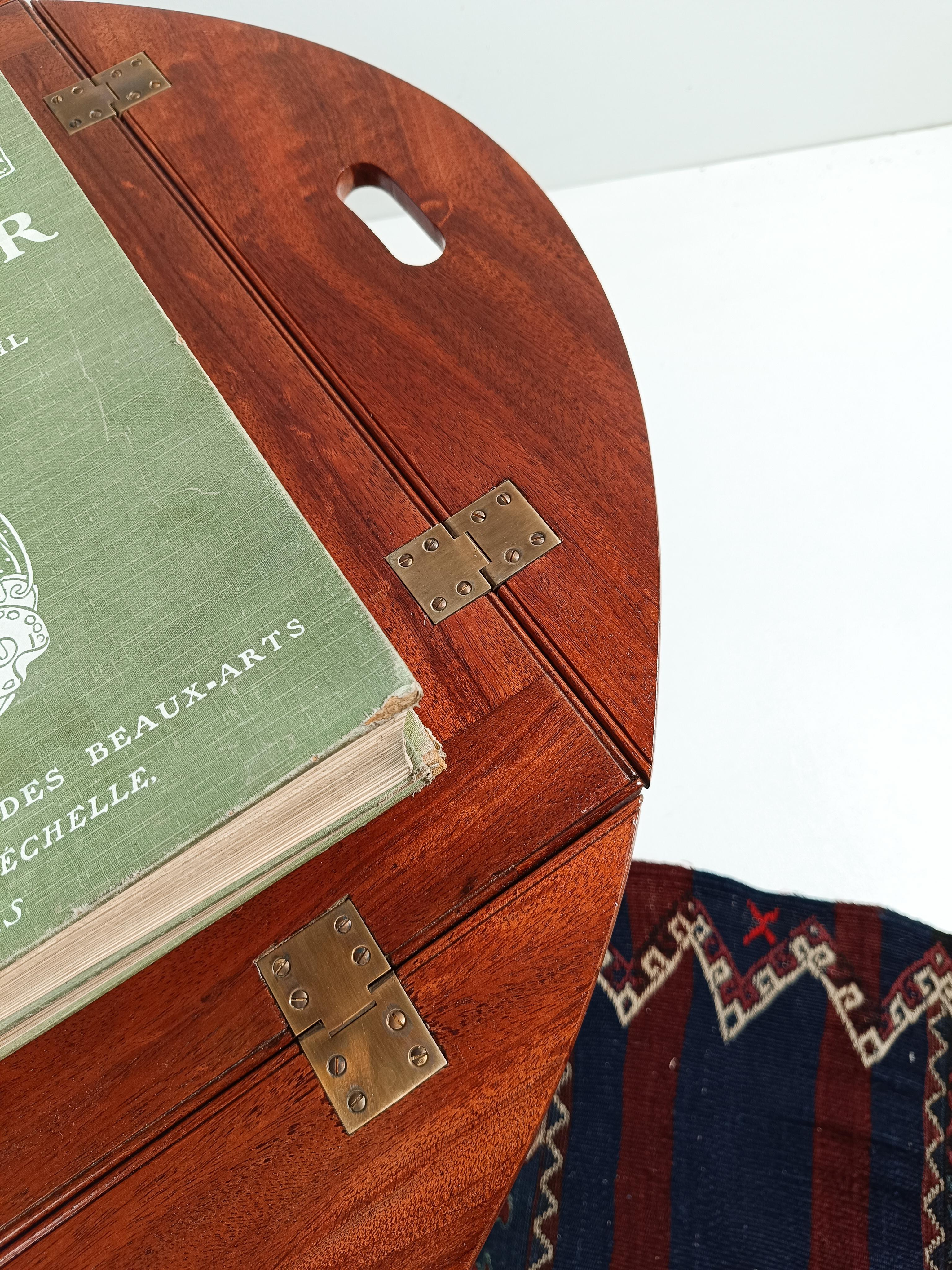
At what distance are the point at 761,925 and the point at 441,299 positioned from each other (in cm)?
75

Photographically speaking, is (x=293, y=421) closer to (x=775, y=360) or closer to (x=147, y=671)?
(x=147, y=671)

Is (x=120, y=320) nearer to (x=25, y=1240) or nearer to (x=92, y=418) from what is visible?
(x=92, y=418)

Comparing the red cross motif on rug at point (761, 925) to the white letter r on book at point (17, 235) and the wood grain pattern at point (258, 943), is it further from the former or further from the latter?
the white letter r on book at point (17, 235)

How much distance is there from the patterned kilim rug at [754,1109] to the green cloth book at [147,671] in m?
0.58

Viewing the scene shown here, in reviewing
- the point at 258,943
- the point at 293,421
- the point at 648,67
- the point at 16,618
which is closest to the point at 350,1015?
the point at 258,943

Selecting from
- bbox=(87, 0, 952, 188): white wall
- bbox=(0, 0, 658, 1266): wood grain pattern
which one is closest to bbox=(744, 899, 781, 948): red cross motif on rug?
bbox=(0, 0, 658, 1266): wood grain pattern

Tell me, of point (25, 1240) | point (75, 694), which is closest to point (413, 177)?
point (75, 694)

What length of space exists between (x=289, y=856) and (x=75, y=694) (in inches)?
5.9

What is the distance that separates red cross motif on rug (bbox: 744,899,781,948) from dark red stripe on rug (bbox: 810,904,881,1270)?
76 millimetres

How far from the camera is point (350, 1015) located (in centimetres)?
62

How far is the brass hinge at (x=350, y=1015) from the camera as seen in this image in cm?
60

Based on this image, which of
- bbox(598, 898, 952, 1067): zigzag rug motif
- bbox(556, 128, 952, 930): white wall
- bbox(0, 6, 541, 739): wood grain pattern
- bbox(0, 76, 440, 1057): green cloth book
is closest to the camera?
bbox(0, 76, 440, 1057): green cloth book

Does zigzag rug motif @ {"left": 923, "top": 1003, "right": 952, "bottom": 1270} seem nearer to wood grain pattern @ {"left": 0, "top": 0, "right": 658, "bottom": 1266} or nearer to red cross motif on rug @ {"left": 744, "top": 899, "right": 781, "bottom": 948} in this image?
red cross motif on rug @ {"left": 744, "top": 899, "right": 781, "bottom": 948}

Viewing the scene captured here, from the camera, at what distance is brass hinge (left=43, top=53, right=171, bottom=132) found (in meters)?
0.97
